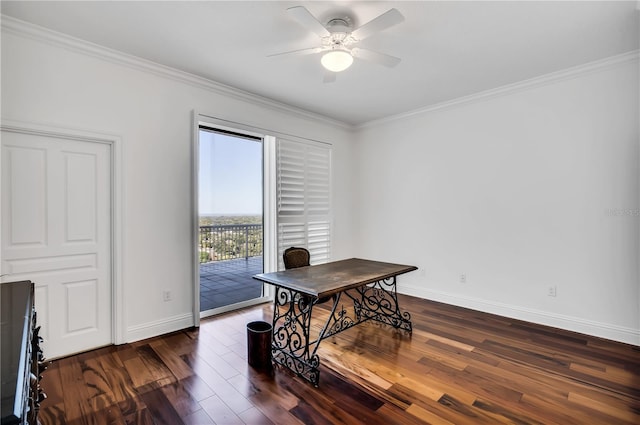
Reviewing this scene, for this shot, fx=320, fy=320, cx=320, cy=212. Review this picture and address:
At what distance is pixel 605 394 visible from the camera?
2230 millimetres

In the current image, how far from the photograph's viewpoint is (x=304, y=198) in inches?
187

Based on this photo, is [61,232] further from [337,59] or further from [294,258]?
[337,59]

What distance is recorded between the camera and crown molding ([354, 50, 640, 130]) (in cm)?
306

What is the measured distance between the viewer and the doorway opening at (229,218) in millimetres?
4023

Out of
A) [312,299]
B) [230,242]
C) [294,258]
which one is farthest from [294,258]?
[230,242]

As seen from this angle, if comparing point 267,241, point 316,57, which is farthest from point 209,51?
point 267,241

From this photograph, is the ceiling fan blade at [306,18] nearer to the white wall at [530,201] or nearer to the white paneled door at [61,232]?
the white paneled door at [61,232]

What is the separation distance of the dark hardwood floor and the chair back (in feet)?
2.73

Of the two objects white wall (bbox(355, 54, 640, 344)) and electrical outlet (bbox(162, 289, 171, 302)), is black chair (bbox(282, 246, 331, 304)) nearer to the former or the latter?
electrical outlet (bbox(162, 289, 171, 302))

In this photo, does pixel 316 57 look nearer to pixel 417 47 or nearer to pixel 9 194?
pixel 417 47

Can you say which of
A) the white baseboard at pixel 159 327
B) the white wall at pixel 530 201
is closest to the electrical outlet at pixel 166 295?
the white baseboard at pixel 159 327

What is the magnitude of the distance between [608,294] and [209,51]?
4.51m


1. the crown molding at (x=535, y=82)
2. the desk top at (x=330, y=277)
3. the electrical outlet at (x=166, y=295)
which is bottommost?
the electrical outlet at (x=166, y=295)

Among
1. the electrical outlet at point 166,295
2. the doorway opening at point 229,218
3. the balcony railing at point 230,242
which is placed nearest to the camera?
the electrical outlet at point 166,295
